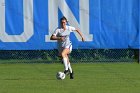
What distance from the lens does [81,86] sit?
13.8 metres

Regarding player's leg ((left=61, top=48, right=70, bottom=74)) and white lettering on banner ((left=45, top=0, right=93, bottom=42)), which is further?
white lettering on banner ((left=45, top=0, right=93, bottom=42))

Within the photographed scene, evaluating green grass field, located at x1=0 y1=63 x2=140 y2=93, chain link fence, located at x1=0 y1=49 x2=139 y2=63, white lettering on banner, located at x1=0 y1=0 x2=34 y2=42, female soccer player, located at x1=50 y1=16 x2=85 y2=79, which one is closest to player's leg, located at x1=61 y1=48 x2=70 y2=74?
female soccer player, located at x1=50 y1=16 x2=85 y2=79

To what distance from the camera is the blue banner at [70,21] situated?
73.3 ft

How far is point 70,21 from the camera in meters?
22.4

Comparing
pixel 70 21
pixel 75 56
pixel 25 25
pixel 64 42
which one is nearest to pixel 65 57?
pixel 64 42

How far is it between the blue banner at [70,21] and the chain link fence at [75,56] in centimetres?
70

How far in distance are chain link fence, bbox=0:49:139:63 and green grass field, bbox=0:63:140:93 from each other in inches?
25.9

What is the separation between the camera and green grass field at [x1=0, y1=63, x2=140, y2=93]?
13180 millimetres

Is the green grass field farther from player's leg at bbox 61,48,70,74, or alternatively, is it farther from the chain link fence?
the chain link fence

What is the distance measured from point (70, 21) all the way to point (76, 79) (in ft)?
22.3

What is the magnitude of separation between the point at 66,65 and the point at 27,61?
24.9 feet

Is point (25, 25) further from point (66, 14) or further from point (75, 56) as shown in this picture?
point (75, 56)

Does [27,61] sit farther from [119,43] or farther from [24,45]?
[119,43]

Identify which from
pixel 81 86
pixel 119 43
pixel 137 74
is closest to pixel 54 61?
pixel 119 43
